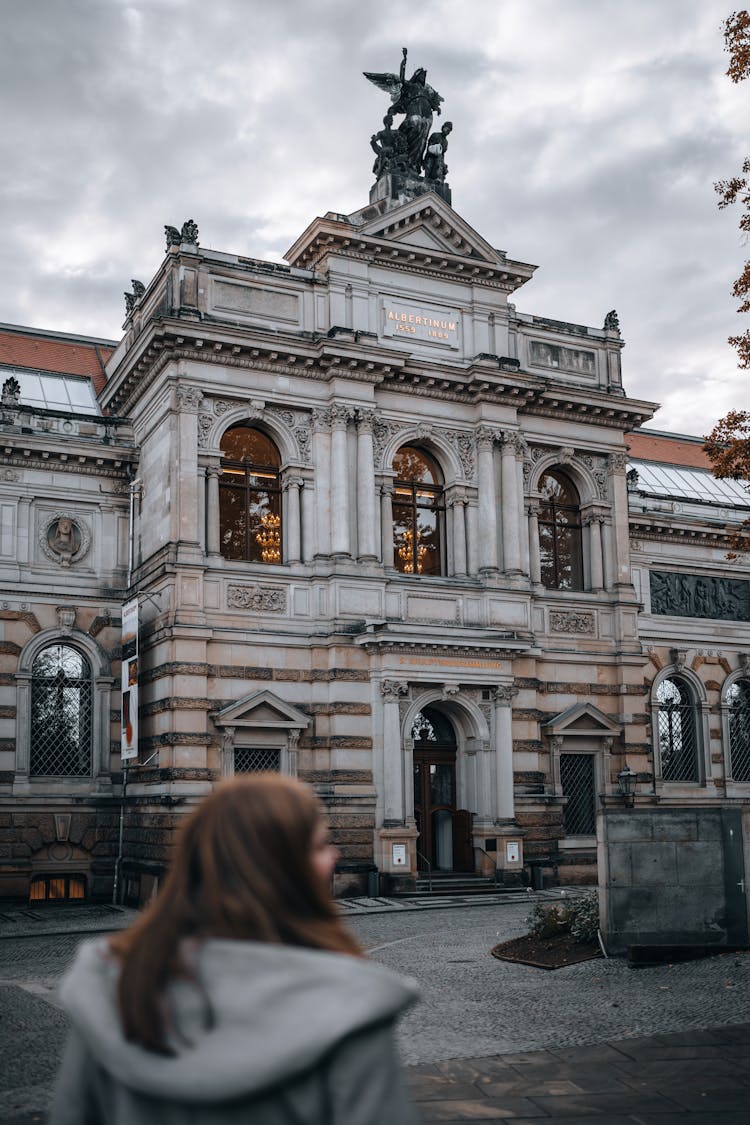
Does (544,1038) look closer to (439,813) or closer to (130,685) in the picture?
(130,685)

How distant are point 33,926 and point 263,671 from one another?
7.94 metres

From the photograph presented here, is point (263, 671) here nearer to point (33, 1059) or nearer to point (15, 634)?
point (15, 634)

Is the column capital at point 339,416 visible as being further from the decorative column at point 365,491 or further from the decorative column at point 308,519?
the decorative column at point 308,519

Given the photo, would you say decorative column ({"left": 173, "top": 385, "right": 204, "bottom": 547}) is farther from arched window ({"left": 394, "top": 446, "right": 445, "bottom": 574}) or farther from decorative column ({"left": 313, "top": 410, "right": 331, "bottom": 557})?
arched window ({"left": 394, "top": 446, "right": 445, "bottom": 574})

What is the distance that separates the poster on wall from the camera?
2855cm

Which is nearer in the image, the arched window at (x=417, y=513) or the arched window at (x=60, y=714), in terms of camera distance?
the arched window at (x=60, y=714)

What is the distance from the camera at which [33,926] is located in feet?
79.8

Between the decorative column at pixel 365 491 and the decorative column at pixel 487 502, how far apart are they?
327cm

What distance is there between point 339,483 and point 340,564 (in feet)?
6.78

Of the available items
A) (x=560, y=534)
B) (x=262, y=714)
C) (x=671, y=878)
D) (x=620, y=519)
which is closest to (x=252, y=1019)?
(x=671, y=878)

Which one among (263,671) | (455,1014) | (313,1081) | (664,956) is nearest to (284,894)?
(313,1081)

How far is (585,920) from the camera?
17.1 metres

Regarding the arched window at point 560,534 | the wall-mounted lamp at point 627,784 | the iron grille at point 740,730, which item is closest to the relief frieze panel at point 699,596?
the iron grille at point 740,730

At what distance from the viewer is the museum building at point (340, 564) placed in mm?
29172
